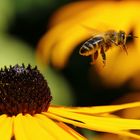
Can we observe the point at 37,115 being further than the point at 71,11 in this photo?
No

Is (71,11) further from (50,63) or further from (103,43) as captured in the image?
(103,43)

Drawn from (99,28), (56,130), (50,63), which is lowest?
(56,130)

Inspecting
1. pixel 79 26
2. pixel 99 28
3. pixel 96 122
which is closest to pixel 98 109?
pixel 96 122

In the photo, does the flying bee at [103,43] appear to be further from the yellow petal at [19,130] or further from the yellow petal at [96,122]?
the yellow petal at [19,130]

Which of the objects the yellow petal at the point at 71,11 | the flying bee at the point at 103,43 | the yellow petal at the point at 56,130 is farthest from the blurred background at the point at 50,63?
the yellow petal at the point at 56,130

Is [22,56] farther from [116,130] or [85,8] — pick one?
[116,130]
